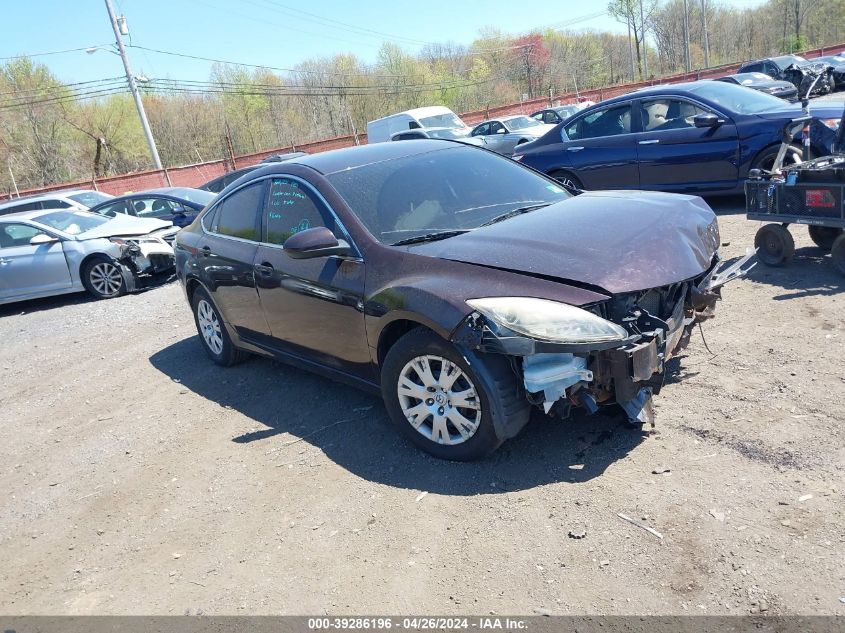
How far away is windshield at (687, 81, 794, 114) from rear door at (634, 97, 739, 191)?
23cm

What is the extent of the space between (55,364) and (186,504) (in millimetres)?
4315

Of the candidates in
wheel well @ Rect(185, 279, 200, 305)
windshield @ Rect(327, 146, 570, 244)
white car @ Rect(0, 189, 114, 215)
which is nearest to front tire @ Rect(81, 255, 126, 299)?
white car @ Rect(0, 189, 114, 215)

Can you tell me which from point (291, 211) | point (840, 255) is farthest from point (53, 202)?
point (840, 255)

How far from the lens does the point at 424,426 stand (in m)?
3.76

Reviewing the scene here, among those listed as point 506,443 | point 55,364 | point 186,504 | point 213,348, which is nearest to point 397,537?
point 506,443

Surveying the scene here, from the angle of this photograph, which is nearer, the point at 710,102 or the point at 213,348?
the point at 213,348

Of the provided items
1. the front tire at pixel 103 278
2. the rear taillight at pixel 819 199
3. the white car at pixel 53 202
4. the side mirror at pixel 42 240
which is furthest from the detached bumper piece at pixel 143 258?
the rear taillight at pixel 819 199

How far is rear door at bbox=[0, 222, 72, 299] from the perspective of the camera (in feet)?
33.0

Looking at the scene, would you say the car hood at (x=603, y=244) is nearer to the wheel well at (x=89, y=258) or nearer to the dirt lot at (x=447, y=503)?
the dirt lot at (x=447, y=503)

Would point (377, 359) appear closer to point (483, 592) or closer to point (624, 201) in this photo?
point (483, 592)

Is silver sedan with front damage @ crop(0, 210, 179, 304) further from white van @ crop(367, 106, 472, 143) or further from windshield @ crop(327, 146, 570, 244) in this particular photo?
white van @ crop(367, 106, 472, 143)

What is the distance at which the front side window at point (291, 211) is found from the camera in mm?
4348

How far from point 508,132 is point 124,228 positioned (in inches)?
505

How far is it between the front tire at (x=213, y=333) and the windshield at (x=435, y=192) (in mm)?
2010
